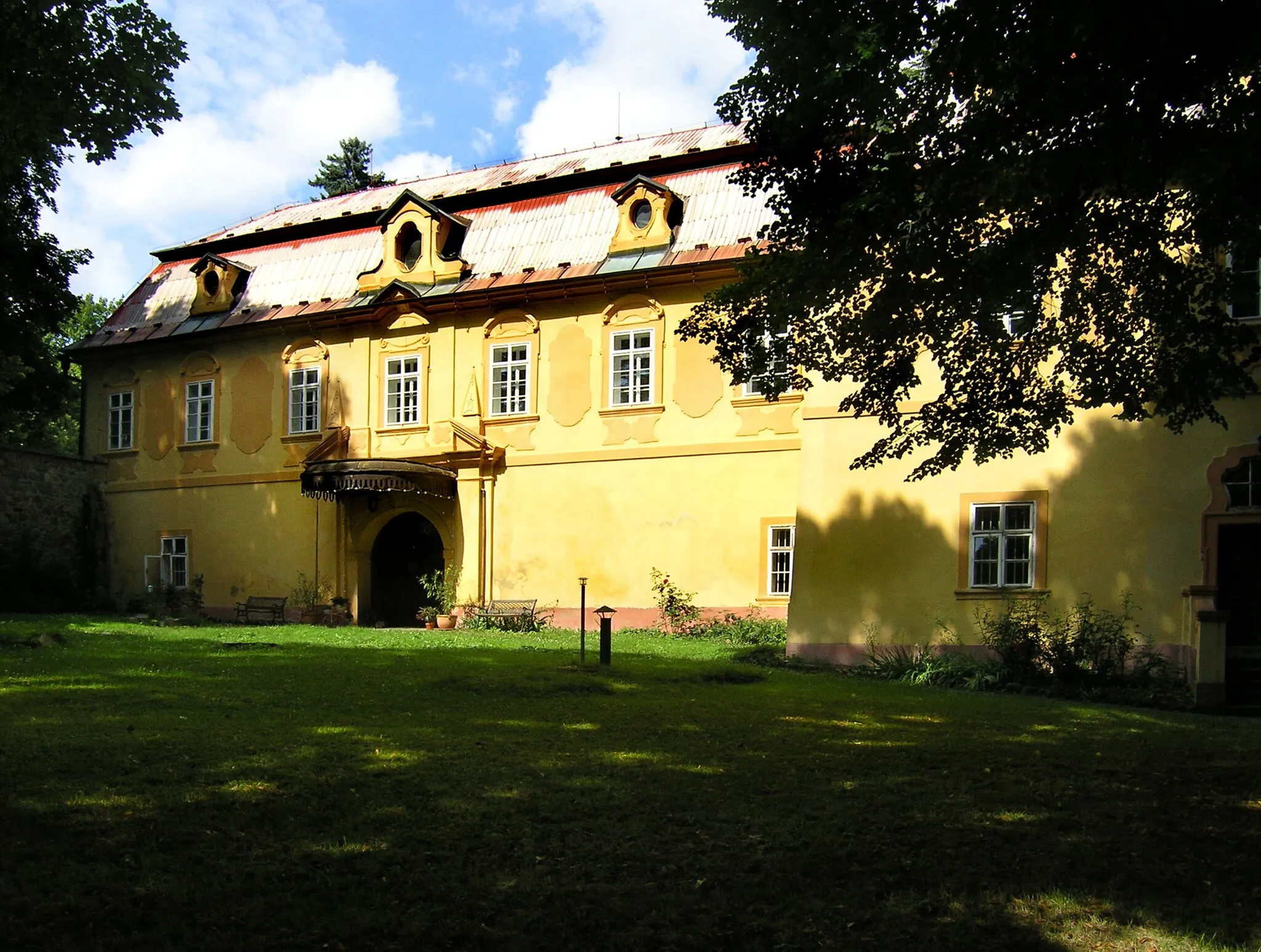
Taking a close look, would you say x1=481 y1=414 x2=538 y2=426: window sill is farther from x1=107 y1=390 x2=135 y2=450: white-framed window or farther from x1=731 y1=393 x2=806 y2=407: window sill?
x1=107 y1=390 x2=135 y2=450: white-framed window

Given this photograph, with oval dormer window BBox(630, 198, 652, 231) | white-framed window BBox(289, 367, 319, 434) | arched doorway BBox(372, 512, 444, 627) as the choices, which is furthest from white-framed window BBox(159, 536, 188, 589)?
oval dormer window BBox(630, 198, 652, 231)

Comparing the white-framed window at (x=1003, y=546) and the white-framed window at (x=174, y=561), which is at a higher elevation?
the white-framed window at (x=1003, y=546)

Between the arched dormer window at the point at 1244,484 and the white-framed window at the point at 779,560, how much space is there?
24.7 feet

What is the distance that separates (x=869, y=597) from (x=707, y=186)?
373 inches

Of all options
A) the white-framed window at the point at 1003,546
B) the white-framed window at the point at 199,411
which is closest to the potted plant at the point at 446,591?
the white-framed window at the point at 199,411

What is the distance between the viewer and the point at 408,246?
2484 cm

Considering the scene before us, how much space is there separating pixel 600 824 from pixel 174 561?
890 inches

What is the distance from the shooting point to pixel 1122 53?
6906 millimetres

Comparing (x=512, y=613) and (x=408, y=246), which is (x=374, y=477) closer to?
(x=512, y=613)

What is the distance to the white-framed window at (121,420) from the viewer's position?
2750cm

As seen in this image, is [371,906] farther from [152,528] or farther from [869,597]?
[152,528]

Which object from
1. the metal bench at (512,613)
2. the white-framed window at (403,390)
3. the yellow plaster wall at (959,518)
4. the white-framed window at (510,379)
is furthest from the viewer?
the white-framed window at (403,390)

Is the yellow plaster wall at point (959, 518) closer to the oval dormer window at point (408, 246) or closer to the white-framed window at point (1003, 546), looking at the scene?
the white-framed window at point (1003, 546)

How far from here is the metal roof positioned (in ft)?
71.2
